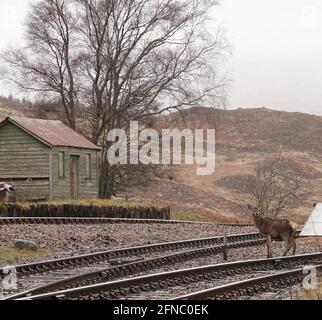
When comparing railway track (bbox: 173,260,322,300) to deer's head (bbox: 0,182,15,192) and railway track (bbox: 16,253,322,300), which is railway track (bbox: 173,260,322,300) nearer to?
railway track (bbox: 16,253,322,300)

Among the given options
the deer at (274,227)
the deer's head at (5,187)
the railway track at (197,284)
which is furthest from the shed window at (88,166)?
the railway track at (197,284)

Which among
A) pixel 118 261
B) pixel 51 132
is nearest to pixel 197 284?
pixel 118 261

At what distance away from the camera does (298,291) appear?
494 inches

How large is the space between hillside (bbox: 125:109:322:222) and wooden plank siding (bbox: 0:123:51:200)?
930 cm

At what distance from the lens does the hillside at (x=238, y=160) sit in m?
58.0

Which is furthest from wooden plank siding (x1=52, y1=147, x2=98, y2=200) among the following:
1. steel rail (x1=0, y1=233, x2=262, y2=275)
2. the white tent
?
the white tent

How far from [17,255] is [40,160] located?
19.4 m

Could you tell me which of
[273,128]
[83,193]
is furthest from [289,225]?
[273,128]

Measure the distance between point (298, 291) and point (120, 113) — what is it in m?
33.6

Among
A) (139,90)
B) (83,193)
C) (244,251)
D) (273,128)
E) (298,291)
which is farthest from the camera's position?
(273,128)

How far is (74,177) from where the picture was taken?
40.1 metres

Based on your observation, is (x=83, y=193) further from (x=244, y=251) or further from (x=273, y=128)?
(x=273, y=128)

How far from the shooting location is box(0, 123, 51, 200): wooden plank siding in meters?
37.7
